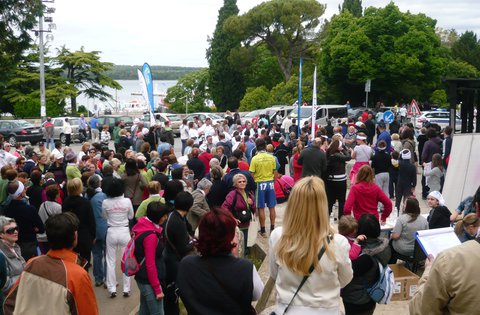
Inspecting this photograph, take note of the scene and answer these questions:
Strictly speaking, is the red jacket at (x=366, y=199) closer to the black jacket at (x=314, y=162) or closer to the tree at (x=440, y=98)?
the black jacket at (x=314, y=162)

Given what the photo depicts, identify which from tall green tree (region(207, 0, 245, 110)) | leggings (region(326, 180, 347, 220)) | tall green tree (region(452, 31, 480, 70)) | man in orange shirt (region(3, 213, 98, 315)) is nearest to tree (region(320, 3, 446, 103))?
tall green tree (region(207, 0, 245, 110))

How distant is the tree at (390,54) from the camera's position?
4673cm

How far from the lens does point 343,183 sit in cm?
1115

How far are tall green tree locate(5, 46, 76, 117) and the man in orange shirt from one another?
45.7 m

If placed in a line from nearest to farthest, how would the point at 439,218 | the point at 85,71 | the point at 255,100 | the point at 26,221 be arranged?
the point at 26,221 < the point at 439,218 < the point at 255,100 < the point at 85,71

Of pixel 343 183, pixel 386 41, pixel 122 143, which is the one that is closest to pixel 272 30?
pixel 386 41

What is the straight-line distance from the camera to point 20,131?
34.2m

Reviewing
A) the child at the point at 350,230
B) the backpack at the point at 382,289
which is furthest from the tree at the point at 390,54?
the backpack at the point at 382,289

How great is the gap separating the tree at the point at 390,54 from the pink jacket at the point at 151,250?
4318cm

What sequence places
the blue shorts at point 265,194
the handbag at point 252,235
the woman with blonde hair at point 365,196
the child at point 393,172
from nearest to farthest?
the woman with blonde hair at point 365,196 < the handbag at point 252,235 < the blue shorts at point 265,194 < the child at point 393,172

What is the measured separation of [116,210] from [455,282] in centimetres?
594

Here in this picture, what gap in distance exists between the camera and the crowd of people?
3.64 m

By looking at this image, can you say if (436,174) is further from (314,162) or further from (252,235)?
(252,235)

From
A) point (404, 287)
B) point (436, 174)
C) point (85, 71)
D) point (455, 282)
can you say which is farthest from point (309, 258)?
point (85, 71)
